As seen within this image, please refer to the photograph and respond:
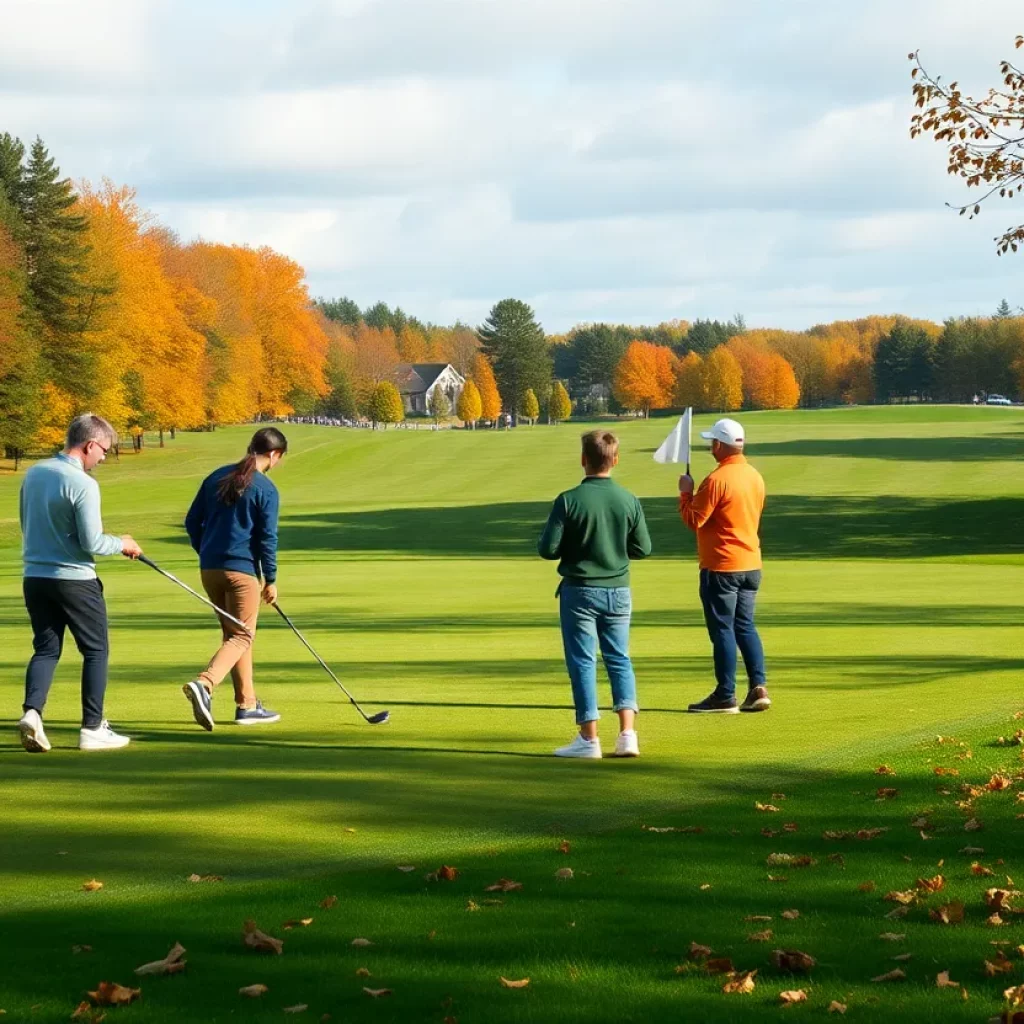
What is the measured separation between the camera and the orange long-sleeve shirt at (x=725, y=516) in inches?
478

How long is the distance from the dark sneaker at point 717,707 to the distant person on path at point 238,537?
11.1ft

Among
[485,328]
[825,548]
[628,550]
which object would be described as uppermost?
[485,328]

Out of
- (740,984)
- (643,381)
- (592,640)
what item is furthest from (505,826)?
(643,381)

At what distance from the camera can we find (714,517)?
12.2 m

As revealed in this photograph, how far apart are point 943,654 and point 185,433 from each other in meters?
100

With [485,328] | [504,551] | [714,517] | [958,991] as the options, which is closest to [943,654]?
[714,517]

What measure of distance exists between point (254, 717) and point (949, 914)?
6922mm

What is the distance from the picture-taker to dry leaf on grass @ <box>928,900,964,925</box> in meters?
6.12

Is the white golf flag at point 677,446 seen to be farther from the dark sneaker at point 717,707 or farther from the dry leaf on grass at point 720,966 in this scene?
the dry leaf on grass at point 720,966

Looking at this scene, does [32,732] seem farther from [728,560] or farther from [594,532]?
[728,560]

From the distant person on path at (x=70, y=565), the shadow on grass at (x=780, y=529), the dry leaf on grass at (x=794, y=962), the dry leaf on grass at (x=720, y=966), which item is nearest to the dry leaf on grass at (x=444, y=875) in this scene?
the dry leaf on grass at (x=720, y=966)

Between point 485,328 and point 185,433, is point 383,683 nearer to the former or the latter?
point 185,433

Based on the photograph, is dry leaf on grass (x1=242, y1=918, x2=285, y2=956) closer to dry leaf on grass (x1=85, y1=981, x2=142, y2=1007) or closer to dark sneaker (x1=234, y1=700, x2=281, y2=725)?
dry leaf on grass (x1=85, y1=981, x2=142, y2=1007)

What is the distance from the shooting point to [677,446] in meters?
12.5
